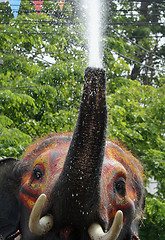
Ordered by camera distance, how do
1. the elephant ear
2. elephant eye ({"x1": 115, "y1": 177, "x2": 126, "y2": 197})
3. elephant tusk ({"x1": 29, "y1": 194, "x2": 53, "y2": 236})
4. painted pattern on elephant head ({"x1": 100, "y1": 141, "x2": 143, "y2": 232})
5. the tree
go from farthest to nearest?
the tree → the elephant ear → elephant eye ({"x1": 115, "y1": 177, "x2": 126, "y2": 197}) → painted pattern on elephant head ({"x1": 100, "y1": 141, "x2": 143, "y2": 232}) → elephant tusk ({"x1": 29, "y1": 194, "x2": 53, "y2": 236})

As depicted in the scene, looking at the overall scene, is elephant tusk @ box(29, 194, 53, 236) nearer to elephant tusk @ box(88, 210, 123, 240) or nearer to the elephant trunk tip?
elephant tusk @ box(88, 210, 123, 240)

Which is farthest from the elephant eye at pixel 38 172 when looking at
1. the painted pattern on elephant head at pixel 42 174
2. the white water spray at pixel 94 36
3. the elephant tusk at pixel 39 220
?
the white water spray at pixel 94 36

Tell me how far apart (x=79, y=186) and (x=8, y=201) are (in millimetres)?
1158

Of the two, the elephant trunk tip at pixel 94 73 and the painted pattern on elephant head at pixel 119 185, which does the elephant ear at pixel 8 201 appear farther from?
the elephant trunk tip at pixel 94 73

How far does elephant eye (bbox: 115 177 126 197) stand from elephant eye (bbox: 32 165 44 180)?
1.63 feet

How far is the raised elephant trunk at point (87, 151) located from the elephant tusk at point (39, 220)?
143mm

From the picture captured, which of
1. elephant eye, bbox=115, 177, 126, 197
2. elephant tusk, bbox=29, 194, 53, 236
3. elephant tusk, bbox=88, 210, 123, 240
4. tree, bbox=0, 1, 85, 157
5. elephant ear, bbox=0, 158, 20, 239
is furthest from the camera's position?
tree, bbox=0, 1, 85, 157

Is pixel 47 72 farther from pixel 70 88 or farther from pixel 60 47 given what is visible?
pixel 60 47

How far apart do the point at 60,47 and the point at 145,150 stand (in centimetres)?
318

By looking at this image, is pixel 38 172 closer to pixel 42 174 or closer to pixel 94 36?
pixel 42 174

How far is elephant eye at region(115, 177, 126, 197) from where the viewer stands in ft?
8.48

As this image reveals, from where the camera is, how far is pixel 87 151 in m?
1.97

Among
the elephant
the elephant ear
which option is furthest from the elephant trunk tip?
the elephant ear

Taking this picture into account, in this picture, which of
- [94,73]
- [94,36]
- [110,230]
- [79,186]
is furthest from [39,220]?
[94,36]
